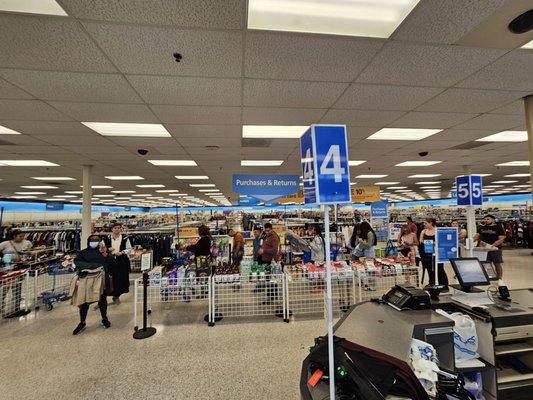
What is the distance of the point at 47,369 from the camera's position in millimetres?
3002

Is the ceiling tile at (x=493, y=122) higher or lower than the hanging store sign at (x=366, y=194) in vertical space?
higher

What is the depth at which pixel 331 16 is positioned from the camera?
1.93 m

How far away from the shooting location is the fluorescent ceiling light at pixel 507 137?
4875 millimetres

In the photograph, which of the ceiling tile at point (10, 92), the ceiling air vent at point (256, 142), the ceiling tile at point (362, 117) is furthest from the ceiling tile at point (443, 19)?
the ceiling tile at point (10, 92)

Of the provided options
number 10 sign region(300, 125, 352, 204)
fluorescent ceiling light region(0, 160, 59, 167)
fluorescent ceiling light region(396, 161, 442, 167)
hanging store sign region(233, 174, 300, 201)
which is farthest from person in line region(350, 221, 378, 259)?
fluorescent ceiling light region(0, 160, 59, 167)

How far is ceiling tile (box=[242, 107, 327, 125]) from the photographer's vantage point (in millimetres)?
3559

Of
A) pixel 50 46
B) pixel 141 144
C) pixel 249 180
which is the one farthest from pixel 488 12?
pixel 249 180

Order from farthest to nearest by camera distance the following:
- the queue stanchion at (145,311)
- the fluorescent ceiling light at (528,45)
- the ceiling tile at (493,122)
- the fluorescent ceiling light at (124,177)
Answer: the fluorescent ceiling light at (124,177) < the ceiling tile at (493,122) < the queue stanchion at (145,311) < the fluorescent ceiling light at (528,45)

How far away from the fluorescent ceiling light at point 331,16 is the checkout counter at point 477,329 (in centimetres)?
215

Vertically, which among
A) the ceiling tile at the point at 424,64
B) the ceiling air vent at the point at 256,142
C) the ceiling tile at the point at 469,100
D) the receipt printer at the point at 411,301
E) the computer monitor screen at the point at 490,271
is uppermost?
the ceiling air vent at the point at 256,142

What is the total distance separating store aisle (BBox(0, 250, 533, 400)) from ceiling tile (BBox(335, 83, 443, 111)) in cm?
312

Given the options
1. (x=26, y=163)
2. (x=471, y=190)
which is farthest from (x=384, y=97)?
(x=26, y=163)

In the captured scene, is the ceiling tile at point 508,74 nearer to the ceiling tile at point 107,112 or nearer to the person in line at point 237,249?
the ceiling tile at point 107,112

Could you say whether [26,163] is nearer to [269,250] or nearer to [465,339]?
[269,250]
